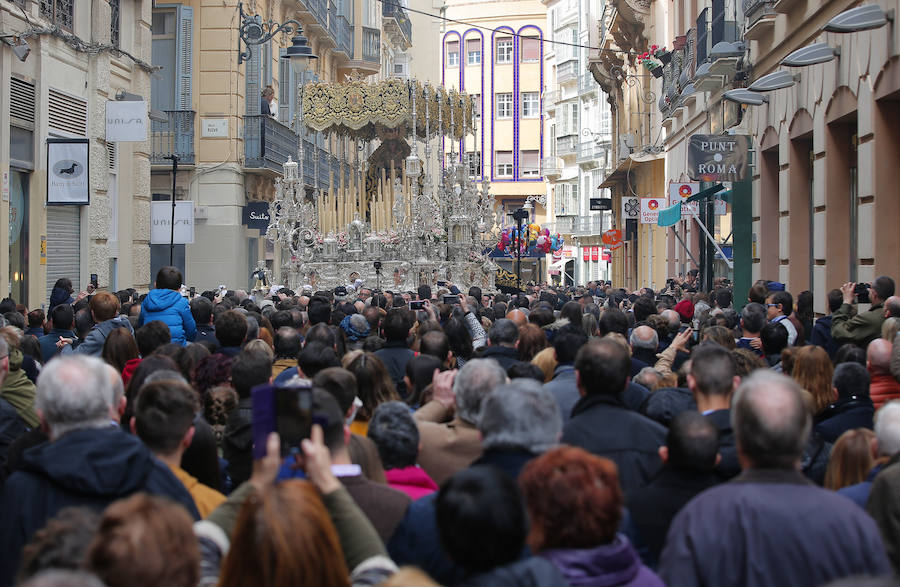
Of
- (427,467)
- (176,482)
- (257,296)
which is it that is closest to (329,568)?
(176,482)

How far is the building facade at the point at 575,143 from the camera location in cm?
5422

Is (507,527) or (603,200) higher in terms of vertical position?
(603,200)

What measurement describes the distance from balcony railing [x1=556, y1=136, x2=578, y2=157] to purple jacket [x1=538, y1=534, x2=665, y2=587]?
5559cm

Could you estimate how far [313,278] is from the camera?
23.5 metres

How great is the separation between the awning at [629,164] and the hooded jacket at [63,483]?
88.1 ft

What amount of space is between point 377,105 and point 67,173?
795 centimetres

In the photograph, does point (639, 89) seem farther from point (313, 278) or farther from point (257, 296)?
point (257, 296)

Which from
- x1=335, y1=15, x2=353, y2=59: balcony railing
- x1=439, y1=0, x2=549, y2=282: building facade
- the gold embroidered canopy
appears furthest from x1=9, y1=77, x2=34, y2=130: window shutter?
x1=439, y1=0, x2=549, y2=282: building facade

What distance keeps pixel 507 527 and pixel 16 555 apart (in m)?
1.79

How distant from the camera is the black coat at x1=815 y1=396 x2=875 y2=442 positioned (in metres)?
6.05

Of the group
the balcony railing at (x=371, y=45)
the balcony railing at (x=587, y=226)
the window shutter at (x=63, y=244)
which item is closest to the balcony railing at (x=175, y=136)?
the window shutter at (x=63, y=244)

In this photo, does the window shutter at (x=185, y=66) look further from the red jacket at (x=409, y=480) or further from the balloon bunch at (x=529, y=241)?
the red jacket at (x=409, y=480)

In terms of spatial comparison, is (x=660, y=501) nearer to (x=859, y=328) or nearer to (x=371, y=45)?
(x=859, y=328)

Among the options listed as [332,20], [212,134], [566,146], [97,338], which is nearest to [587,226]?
[566,146]
